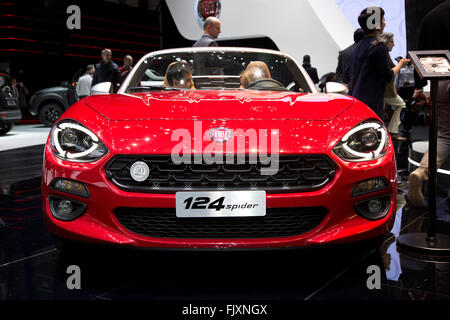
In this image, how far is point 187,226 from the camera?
1.96 m

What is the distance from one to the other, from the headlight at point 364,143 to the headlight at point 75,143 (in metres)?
0.97

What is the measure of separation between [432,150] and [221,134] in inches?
53.2

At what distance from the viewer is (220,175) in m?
1.95

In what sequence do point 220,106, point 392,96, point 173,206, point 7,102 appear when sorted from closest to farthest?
point 173,206 → point 220,106 → point 392,96 → point 7,102

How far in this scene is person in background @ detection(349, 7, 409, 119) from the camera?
3.97 meters

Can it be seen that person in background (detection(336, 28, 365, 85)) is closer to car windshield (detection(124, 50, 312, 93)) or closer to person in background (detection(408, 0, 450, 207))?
person in background (detection(408, 0, 450, 207))

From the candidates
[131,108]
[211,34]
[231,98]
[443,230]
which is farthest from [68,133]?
[211,34]

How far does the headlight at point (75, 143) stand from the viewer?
2006 mm

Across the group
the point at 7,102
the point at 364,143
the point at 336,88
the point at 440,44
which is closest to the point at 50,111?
the point at 7,102

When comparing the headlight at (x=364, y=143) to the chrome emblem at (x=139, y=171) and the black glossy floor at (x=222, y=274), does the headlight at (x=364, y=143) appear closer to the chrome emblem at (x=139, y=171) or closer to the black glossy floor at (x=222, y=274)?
the black glossy floor at (x=222, y=274)

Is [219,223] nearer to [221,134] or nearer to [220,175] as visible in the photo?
[220,175]

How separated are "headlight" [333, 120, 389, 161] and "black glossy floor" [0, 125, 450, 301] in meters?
0.39

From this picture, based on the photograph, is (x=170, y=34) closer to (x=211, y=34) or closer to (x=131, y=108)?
(x=211, y=34)

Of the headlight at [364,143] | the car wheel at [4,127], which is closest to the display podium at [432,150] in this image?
the headlight at [364,143]
